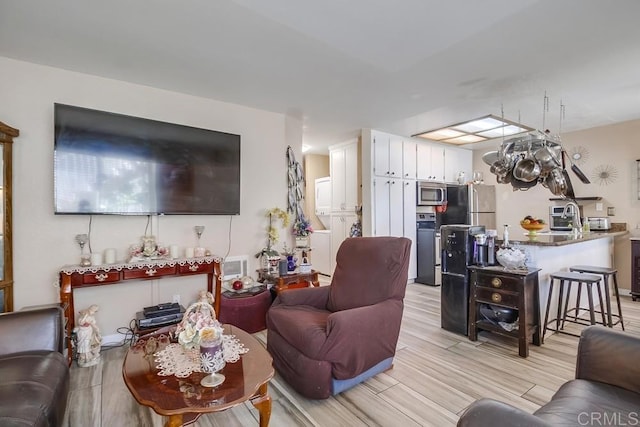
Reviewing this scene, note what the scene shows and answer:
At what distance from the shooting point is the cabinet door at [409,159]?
516cm

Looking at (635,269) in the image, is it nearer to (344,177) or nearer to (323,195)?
(344,177)

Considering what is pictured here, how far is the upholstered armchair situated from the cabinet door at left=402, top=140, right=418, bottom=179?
117 inches

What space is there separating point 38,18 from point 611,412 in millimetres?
3722

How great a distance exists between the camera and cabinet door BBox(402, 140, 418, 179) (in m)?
5.16

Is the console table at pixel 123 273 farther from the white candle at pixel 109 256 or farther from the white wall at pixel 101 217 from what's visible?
the white wall at pixel 101 217

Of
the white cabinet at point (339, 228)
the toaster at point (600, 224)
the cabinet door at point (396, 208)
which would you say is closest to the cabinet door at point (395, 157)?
the cabinet door at point (396, 208)

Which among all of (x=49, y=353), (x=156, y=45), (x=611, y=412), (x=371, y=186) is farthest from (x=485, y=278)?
(x=156, y=45)

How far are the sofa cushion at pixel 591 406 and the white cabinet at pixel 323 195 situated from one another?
475cm

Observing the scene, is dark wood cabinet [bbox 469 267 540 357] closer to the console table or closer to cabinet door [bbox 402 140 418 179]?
the console table

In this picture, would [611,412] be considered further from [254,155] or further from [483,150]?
[483,150]

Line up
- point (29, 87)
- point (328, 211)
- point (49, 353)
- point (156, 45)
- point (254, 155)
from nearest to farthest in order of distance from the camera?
point (49, 353)
point (156, 45)
point (29, 87)
point (254, 155)
point (328, 211)

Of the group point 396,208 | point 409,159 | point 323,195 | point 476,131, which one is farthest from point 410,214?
point 323,195

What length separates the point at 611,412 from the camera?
112cm

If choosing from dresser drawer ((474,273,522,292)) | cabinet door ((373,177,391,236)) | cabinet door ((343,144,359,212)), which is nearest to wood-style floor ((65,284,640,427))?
dresser drawer ((474,273,522,292))
